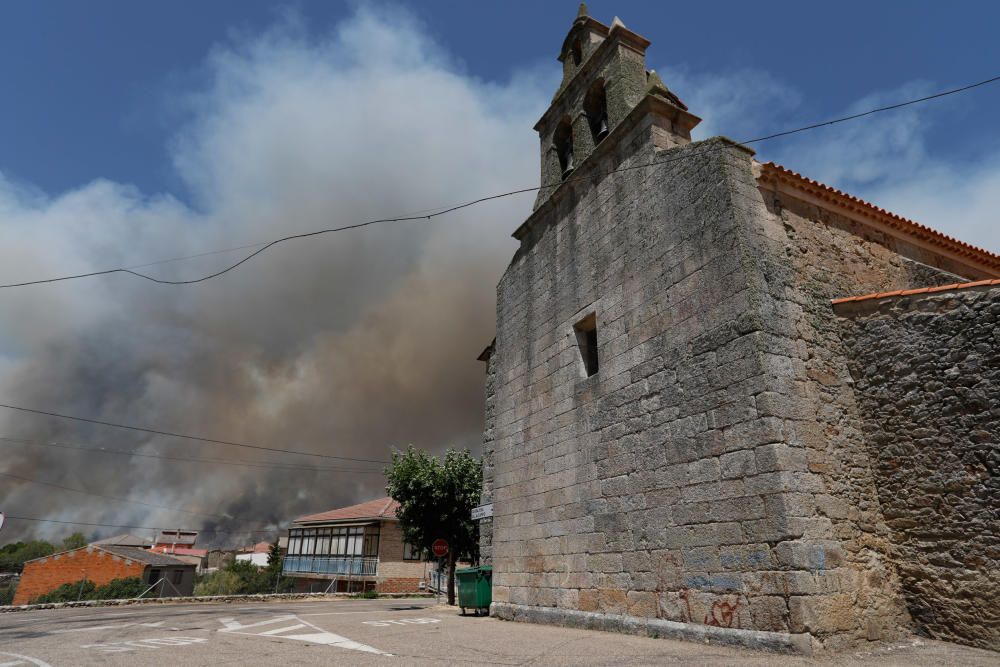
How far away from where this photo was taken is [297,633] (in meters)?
7.98

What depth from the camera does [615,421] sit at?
7.86m

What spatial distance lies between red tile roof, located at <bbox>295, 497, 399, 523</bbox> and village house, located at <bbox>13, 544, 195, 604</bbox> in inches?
360

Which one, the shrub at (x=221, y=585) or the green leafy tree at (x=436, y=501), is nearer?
the green leafy tree at (x=436, y=501)

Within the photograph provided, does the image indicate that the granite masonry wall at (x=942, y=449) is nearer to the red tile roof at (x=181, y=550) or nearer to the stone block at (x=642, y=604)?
the stone block at (x=642, y=604)

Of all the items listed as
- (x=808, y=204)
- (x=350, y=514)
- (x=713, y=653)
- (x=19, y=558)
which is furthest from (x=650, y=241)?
(x=19, y=558)

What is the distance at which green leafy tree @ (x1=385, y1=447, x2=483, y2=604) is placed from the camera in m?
17.8

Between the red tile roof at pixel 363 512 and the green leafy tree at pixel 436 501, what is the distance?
14542 millimetres

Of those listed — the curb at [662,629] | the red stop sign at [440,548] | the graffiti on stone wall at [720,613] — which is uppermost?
the red stop sign at [440,548]

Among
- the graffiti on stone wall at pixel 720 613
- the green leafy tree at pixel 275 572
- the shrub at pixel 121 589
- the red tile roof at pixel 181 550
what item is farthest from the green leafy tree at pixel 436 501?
the red tile roof at pixel 181 550

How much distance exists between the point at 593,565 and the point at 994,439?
475 cm

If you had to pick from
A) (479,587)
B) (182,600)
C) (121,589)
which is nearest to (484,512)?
(479,587)

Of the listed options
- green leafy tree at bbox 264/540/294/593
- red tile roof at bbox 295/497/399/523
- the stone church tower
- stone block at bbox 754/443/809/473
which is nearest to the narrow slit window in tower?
the stone church tower

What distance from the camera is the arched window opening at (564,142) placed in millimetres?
11734

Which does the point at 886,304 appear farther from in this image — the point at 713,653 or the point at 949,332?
the point at 713,653
